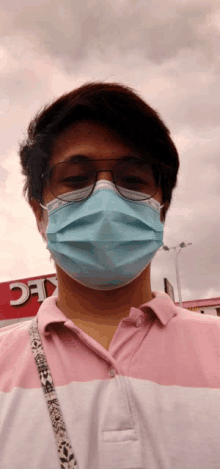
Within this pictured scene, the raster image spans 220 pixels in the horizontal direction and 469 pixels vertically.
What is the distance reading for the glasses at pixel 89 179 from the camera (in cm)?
157

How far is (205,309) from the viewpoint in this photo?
21.7 metres

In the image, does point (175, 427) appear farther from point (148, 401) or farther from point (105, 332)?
point (105, 332)

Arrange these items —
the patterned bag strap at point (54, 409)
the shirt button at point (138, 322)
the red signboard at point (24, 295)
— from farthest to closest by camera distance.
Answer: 1. the red signboard at point (24, 295)
2. the shirt button at point (138, 322)
3. the patterned bag strap at point (54, 409)

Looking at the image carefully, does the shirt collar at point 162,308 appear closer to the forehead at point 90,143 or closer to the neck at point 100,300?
the neck at point 100,300

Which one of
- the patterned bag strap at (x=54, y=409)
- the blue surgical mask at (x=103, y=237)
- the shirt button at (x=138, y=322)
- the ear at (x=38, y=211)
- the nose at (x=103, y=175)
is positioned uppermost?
the nose at (x=103, y=175)

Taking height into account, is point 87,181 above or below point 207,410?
above

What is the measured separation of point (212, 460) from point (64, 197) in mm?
1155

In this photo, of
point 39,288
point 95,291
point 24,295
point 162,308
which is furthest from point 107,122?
point 24,295

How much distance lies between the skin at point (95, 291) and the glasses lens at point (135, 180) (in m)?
0.04

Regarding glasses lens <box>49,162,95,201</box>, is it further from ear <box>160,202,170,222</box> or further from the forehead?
ear <box>160,202,170,222</box>

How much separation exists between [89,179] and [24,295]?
1231cm

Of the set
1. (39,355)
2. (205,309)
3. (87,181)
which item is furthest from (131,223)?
(205,309)

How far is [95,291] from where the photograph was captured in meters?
1.56

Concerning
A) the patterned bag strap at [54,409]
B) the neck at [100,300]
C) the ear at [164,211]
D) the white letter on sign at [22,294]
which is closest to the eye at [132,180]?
the ear at [164,211]
